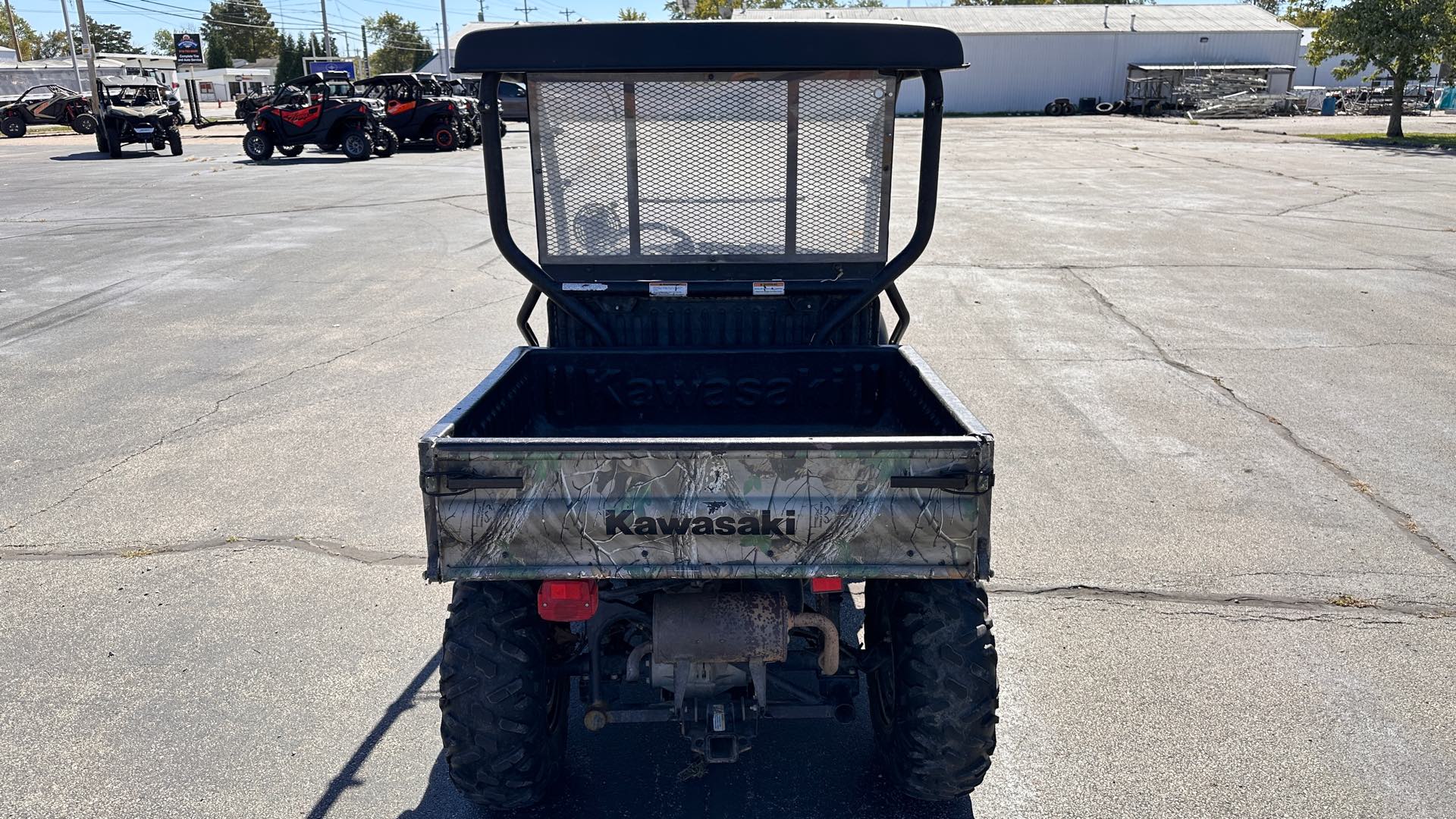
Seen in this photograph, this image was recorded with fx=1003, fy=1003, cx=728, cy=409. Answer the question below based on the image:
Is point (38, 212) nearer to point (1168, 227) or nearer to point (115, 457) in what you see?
point (115, 457)

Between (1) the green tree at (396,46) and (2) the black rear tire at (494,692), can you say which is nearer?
(2) the black rear tire at (494,692)

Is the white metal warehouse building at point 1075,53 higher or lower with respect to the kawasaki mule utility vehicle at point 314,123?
higher

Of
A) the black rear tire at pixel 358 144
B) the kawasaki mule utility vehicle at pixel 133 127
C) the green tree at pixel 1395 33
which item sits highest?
the green tree at pixel 1395 33

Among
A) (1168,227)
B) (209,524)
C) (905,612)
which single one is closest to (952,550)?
(905,612)

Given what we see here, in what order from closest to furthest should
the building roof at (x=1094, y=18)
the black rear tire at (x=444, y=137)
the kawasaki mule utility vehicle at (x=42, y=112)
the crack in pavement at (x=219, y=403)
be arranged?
the crack in pavement at (x=219, y=403) < the black rear tire at (x=444, y=137) < the kawasaki mule utility vehicle at (x=42, y=112) < the building roof at (x=1094, y=18)

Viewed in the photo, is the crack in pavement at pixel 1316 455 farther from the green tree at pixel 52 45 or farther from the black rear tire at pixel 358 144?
the green tree at pixel 52 45

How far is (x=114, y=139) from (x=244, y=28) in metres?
92.6

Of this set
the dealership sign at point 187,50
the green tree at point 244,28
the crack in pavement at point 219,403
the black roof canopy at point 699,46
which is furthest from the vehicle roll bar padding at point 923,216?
the green tree at point 244,28

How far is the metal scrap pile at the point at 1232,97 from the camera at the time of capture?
161ft

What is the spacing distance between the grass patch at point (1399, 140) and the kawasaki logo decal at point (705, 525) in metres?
33.2

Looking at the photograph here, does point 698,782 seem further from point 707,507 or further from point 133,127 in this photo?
point 133,127

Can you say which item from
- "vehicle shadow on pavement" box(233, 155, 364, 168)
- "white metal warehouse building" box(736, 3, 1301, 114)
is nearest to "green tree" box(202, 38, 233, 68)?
"white metal warehouse building" box(736, 3, 1301, 114)

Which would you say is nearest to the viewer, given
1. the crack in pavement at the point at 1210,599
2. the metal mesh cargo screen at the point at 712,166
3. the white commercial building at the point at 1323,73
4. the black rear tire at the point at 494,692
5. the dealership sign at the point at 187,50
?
the black rear tire at the point at 494,692

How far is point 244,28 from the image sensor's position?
106 m
